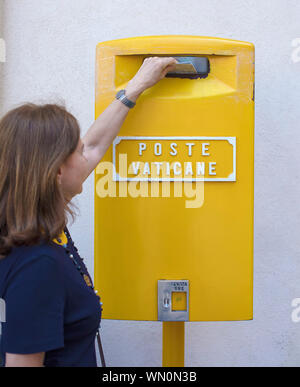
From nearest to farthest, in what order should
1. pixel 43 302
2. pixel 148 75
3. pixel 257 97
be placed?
pixel 43 302
pixel 148 75
pixel 257 97

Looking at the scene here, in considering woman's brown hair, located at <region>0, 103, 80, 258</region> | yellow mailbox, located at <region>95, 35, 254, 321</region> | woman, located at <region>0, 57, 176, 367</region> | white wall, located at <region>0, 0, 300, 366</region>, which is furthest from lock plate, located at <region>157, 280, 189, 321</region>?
white wall, located at <region>0, 0, 300, 366</region>

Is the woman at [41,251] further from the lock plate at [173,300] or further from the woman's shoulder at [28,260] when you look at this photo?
the lock plate at [173,300]

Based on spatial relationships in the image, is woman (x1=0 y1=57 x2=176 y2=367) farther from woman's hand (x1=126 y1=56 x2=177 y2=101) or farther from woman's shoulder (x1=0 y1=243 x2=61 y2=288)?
woman's hand (x1=126 y1=56 x2=177 y2=101)

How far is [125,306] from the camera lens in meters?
1.72

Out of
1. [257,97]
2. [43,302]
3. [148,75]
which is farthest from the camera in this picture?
[257,97]

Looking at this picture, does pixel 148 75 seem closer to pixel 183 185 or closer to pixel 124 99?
pixel 124 99

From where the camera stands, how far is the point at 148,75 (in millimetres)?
1632

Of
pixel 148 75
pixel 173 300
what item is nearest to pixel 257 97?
pixel 148 75

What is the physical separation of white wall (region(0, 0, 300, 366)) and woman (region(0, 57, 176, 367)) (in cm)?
130

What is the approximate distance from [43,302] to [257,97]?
178cm

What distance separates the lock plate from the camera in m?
1.69

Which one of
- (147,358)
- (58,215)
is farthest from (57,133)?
(147,358)

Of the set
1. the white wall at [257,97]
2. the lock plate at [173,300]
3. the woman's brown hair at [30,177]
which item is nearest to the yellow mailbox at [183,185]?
the lock plate at [173,300]

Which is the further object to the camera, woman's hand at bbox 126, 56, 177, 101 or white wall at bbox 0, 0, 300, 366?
white wall at bbox 0, 0, 300, 366
